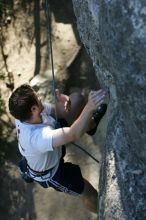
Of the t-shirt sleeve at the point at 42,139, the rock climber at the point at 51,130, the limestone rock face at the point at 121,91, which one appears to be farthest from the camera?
the t-shirt sleeve at the point at 42,139

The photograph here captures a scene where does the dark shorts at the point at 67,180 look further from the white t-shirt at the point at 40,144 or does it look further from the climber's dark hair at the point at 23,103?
the climber's dark hair at the point at 23,103

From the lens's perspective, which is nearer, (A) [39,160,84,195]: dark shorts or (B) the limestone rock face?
(B) the limestone rock face

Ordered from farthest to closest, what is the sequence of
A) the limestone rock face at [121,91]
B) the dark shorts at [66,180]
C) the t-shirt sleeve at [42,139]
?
the dark shorts at [66,180]
the t-shirt sleeve at [42,139]
the limestone rock face at [121,91]

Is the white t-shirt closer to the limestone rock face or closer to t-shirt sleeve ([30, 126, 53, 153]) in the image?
t-shirt sleeve ([30, 126, 53, 153])

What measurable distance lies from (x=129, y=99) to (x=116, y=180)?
0.56 meters

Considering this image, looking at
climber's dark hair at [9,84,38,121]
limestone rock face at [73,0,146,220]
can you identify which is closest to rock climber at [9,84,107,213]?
climber's dark hair at [9,84,38,121]

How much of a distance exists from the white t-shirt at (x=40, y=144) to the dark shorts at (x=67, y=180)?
53 millimetres

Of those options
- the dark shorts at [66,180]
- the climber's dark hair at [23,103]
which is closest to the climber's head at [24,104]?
the climber's dark hair at [23,103]

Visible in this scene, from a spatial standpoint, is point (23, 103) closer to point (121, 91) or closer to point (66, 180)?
point (66, 180)

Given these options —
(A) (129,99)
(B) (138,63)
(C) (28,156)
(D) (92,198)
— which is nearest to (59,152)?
(C) (28,156)

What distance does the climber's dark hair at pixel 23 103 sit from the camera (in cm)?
288

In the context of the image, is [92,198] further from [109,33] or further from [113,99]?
[109,33]

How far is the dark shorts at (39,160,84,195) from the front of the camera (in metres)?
3.24

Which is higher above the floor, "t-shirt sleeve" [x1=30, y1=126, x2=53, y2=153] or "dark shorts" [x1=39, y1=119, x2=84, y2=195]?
"t-shirt sleeve" [x1=30, y1=126, x2=53, y2=153]
